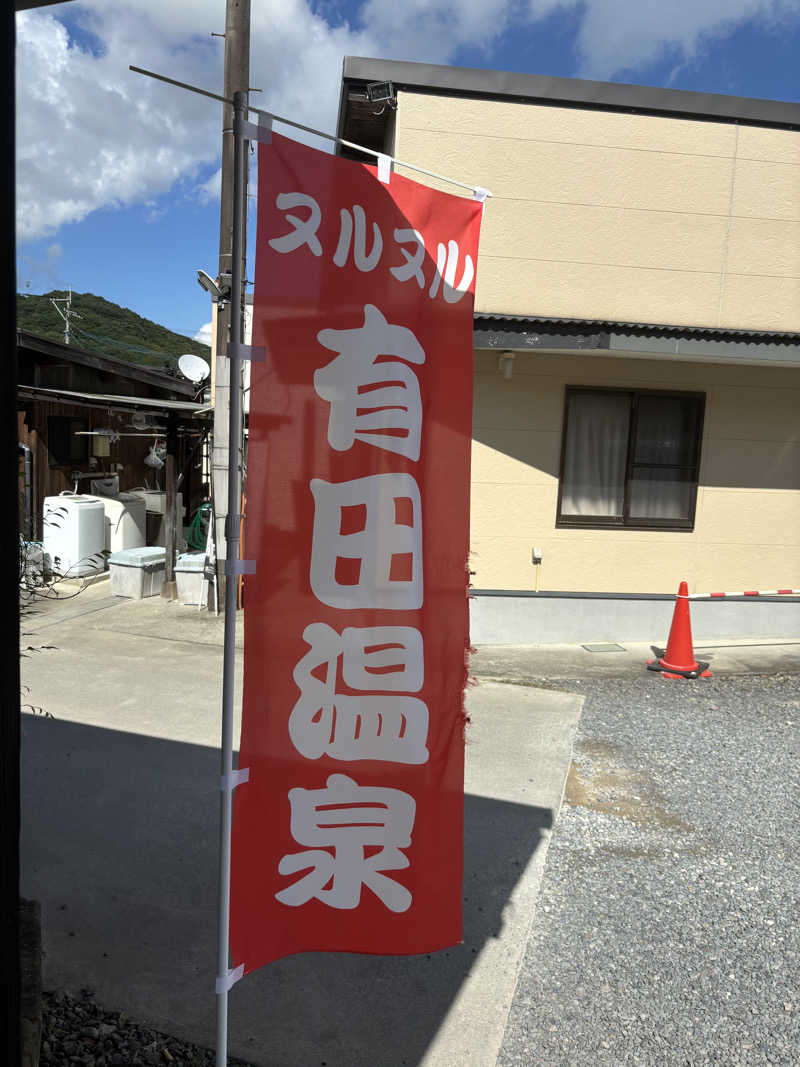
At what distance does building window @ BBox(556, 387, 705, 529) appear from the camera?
825 centimetres

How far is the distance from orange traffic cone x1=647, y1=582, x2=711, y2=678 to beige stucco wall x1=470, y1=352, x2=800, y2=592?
115 centimetres

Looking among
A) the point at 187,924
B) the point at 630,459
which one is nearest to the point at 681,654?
the point at 630,459

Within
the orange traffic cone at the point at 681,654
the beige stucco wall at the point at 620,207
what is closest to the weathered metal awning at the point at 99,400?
the beige stucco wall at the point at 620,207

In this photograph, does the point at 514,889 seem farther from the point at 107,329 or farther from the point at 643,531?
the point at 107,329

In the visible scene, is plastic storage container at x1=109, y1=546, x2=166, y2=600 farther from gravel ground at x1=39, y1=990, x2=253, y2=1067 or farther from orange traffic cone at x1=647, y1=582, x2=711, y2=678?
gravel ground at x1=39, y1=990, x2=253, y2=1067

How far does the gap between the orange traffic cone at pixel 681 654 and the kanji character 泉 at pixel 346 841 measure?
5.38 meters

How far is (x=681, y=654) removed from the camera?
731 centimetres

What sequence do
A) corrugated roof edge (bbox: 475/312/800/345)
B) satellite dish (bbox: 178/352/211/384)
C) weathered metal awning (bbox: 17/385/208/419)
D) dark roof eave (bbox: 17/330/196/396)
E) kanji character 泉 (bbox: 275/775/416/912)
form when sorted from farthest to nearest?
1. satellite dish (bbox: 178/352/211/384)
2. dark roof eave (bbox: 17/330/196/396)
3. weathered metal awning (bbox: 17/385/208/419)
4. corrugated roof edge (bbox: 475/312/800/345)
5. kanji character 泉 (bbox: 275/775/416/912)

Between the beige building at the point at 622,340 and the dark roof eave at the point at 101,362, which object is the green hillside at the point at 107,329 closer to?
the dark roof eave at the point at 101,362

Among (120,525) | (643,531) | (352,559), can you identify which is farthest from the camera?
(120,525)

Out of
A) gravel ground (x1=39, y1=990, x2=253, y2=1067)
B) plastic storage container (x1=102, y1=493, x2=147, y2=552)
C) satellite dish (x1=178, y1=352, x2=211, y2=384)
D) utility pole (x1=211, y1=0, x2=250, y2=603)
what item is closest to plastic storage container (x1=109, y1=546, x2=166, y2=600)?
utility pole (x1=211, y1=0, x2=250, y2=603)

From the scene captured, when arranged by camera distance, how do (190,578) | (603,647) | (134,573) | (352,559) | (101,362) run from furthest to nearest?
(101,362) → (134,573) → (190,578) → (603,647) → (352,559)

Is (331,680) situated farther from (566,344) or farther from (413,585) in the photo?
(566,344)

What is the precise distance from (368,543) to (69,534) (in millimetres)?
9535
